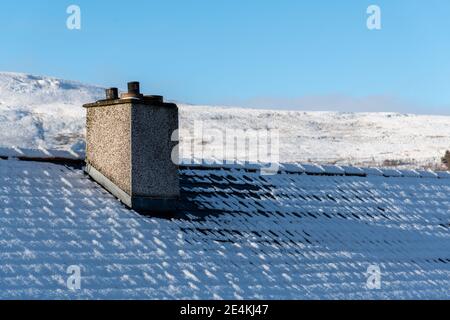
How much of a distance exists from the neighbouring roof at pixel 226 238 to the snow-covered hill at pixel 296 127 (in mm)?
55571

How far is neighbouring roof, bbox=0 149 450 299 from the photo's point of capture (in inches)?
360

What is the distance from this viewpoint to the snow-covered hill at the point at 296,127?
261ft

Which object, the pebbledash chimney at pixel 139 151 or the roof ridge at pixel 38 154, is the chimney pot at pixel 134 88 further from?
the roof ridge at pixel 38 154

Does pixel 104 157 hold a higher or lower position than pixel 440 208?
higher

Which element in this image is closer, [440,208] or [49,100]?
[440,208]

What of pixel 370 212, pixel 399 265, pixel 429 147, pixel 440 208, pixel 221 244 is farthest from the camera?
pixel 429 147

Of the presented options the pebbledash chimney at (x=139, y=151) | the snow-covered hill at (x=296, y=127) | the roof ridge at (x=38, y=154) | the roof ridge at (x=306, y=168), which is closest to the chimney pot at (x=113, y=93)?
the pebbledash chimney at (x=139, y=151)

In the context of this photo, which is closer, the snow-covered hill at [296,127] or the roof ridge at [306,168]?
the roof ridge at [306,168]

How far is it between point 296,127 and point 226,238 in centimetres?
9024

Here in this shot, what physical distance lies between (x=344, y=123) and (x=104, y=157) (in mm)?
97196

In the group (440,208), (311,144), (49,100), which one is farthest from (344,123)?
(440,208)

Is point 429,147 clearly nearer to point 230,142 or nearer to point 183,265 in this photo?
point 230,142

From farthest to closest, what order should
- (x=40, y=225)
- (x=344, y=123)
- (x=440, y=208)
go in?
(x=344, y=123) → (x=440, y=208) → (x=40, y=225)

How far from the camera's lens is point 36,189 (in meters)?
10.5
